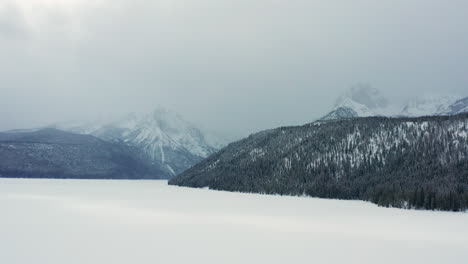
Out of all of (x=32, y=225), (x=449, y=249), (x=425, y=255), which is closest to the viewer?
(x=425, y=255)

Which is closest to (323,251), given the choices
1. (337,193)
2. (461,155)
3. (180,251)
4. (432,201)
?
(180,251)

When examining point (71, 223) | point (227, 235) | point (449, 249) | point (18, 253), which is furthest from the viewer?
point (71, 223)

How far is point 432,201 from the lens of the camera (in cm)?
12506

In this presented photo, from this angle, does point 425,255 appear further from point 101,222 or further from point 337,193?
point 337,193

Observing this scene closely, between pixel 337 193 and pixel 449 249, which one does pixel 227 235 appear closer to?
pixel 449 249

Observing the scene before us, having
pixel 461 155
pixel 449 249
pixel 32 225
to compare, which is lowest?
pixel 32 225

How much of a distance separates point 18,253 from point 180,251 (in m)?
14.7

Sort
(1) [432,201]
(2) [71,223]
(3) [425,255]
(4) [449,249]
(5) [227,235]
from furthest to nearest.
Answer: (1) [432,201] < (2) [71,223] < (5) [227,235] < (4) [449,249] < (3) [425,255]

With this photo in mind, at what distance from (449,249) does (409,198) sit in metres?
88.1

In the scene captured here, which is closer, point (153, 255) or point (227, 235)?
point (153, 255)

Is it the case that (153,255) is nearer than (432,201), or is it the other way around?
(153,255)

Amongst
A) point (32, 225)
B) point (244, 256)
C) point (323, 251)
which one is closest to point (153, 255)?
point (244, 256)

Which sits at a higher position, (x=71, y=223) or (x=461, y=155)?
(x=461, y=155)

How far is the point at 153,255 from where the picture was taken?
42.8 meters
